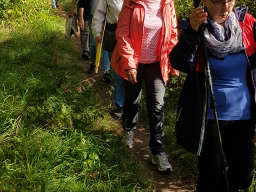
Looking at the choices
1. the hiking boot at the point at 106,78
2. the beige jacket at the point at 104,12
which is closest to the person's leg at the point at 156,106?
the beige jacket at the point at 104,12

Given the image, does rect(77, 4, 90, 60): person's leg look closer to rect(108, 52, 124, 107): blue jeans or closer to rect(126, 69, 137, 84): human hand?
rect(108, 52, 124, 107): blue jeans

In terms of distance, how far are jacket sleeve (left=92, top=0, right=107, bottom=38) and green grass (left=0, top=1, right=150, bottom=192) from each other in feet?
3.23

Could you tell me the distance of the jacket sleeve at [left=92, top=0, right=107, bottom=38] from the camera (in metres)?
3.81

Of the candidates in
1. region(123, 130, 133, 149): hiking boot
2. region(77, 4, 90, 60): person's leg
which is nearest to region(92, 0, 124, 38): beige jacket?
region(123, 130, 133, 149): hiking boot

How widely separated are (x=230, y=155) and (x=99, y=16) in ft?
8.61

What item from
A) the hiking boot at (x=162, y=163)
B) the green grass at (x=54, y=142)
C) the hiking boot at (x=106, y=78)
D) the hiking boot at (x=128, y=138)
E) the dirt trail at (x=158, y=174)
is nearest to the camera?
the green grass at (x=54, y=142)

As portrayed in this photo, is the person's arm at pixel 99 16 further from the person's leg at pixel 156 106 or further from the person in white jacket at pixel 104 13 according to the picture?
the person's leg at pixel 156 106

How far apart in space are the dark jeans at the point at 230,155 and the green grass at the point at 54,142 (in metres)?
0.80

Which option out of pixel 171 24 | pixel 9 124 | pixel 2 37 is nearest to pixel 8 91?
pixel 9 124

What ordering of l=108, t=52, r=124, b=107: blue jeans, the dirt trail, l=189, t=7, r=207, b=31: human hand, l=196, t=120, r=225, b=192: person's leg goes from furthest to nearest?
l=108, t=52, r=124, b=107: blue jeans
the dirt trail
l=196, t=120, r=225, b=192: person's leg
l=189, t=7, r=207, b=31: human hand

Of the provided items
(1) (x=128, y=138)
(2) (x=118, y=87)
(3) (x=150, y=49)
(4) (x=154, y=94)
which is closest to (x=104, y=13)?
(2) (x=118, y=87)

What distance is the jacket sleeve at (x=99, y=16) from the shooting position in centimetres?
381

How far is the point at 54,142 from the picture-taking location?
2873 mm

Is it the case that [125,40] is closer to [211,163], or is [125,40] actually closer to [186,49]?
[186,49]
